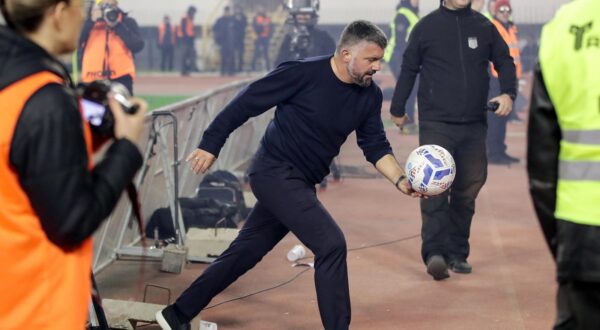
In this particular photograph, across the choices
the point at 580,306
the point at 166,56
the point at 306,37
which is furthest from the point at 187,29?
the point at 580,306

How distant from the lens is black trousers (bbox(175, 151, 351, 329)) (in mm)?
5551

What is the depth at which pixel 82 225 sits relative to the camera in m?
2.85

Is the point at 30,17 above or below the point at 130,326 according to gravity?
above

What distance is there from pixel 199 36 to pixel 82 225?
3327 centimetres

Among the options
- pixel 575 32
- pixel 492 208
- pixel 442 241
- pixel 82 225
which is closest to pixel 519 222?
pixel 492 208

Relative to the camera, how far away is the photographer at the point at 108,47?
11227 mm

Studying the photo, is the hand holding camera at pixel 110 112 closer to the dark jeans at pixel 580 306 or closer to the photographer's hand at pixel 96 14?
the dark jeans at pixel 580 306

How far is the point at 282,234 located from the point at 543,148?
2.93 m

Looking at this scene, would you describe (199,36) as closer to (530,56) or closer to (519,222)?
(530,56)

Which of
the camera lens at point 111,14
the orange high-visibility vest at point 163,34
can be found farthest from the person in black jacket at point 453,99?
the orange high-visibility vest at point 163,34

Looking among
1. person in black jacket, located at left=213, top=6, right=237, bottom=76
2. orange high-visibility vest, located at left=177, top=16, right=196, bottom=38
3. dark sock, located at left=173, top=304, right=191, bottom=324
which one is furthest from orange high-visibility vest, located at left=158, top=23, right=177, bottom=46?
dark sock, located at left=173, top=304, right=191, bottom=324

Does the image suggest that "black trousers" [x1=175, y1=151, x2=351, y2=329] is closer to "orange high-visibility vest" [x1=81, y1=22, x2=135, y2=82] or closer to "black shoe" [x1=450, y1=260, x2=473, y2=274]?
"black shoe" [x1=450, y1=260, x2=473, y2=274]

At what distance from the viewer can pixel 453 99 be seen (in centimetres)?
766

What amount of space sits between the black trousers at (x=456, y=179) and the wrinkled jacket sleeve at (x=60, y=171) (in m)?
Result: 4.99
